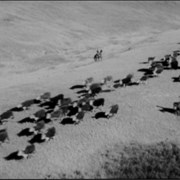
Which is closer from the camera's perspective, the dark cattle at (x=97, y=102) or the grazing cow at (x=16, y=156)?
the grazing cow at (x=16, y=156)

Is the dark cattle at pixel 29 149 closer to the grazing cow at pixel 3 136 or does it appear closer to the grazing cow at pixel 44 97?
the grazing cow at pixel 3 136

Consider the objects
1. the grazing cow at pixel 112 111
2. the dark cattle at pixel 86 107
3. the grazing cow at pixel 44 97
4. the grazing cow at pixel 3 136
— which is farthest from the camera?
the grazing cow at pixel 44 97

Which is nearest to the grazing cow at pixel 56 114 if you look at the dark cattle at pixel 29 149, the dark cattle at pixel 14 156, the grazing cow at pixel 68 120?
the grazing cow at pixel 68 120

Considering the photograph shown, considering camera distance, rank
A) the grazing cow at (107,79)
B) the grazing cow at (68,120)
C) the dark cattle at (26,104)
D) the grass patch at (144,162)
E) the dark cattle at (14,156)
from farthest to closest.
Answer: the grazing cow at (107,79) < the dark cattle at (26,104) < the grazing cow at (68,120) < the dark cattle at (14,156) < the grass patch at (144,162)

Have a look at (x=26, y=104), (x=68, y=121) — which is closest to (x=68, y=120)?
(x=68, y=121)

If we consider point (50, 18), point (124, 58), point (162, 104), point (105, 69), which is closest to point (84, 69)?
point (105, 69)

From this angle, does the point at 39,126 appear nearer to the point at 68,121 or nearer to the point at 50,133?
the point at 50,133

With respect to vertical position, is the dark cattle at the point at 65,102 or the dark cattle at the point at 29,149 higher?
the dark cattle at the point at 65,102
